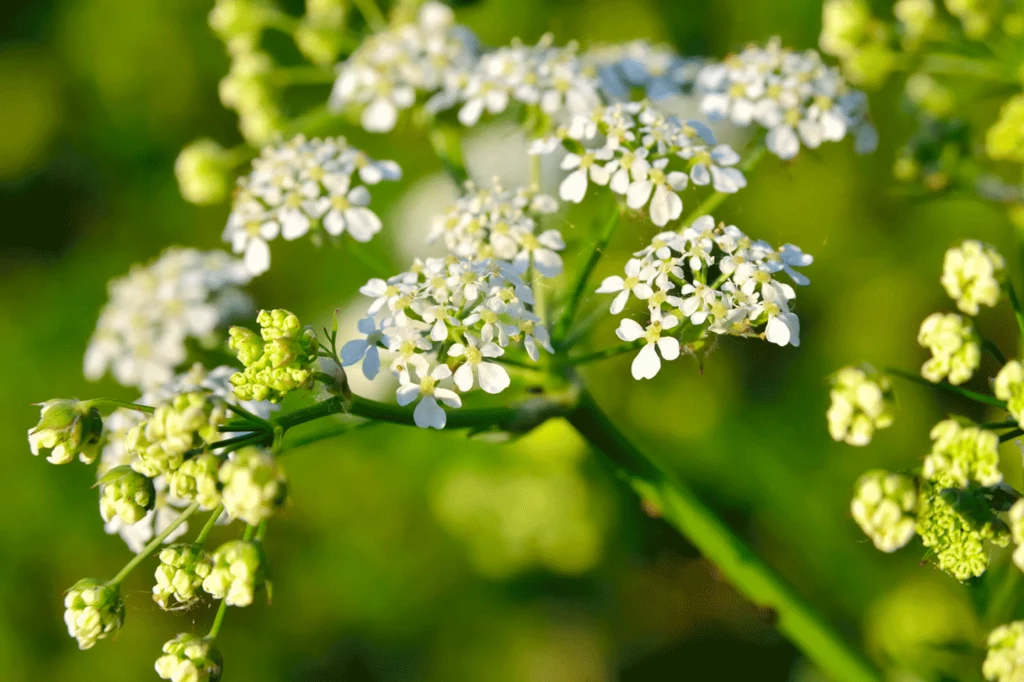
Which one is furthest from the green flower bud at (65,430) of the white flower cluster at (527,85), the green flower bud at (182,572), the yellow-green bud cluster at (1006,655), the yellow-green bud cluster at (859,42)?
the yellow-green bud cluster at (859,42)

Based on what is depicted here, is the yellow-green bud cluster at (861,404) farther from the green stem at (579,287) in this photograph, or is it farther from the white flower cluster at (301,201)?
the white flower cluster at (301,201)

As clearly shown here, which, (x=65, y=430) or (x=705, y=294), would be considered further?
(x=705, y=294)

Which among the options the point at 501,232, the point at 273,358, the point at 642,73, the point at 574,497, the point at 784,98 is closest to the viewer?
the point at 273,358

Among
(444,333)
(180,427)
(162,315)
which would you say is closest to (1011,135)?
(444,333)

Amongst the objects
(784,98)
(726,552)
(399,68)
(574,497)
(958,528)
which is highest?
(399,68)

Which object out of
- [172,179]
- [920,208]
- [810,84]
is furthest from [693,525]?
[172,179]

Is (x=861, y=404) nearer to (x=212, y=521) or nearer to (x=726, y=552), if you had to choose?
(x=726, y=552)

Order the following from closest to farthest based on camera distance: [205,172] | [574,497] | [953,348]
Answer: [953,348] → [205,172] → [574,497]
